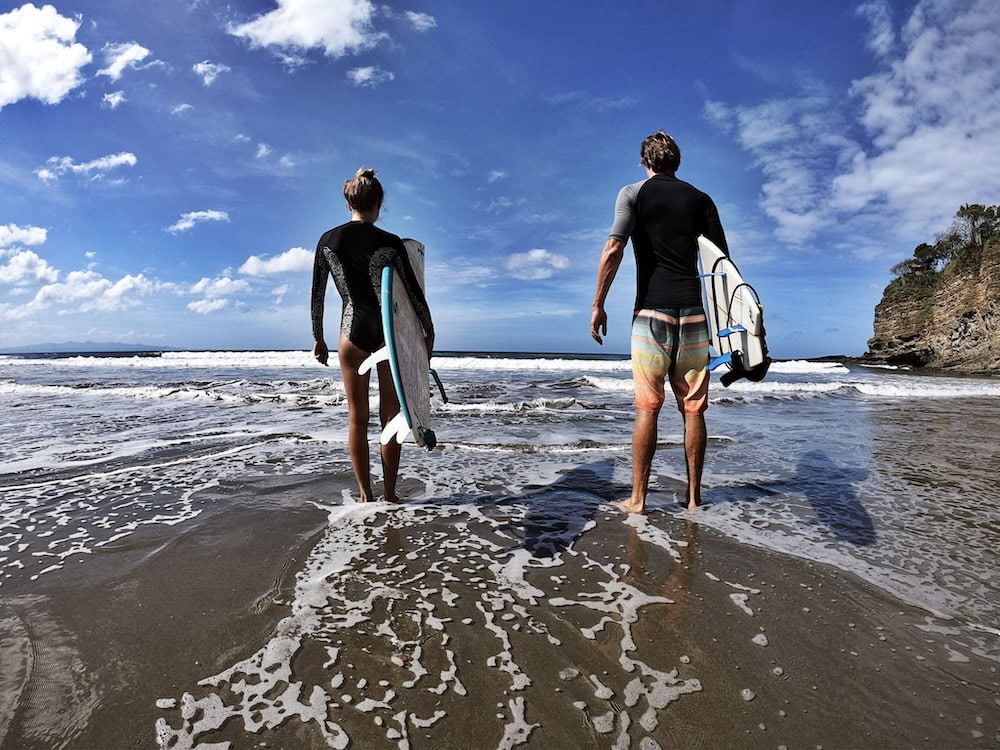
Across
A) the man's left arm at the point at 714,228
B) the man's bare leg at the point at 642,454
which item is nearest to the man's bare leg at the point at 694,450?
the man's bare leg at the point at 642,454

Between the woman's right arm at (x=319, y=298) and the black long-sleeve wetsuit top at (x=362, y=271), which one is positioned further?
the woman's right arm at (x=319, y=298)

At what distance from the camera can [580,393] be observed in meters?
12.7

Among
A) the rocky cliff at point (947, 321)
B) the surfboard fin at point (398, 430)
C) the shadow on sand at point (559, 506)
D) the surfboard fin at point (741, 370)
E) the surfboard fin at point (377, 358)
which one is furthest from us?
the rocky cliff at point (947, 321)

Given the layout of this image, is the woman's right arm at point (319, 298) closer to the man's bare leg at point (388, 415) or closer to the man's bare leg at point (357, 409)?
the man's bare leg at point (357, 409)

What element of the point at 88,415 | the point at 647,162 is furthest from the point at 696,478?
the point at 88,415

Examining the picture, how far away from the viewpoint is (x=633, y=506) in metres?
3.60

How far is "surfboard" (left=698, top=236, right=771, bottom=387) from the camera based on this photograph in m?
3.61

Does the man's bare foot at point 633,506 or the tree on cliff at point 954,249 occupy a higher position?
the tree on cliff at point 954,249

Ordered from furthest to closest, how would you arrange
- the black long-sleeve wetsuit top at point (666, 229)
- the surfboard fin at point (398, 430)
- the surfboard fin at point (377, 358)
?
the black long-sleeve wetsuit top at point (666, 229), the surfboard fin at point (377, 358), the surfboard fin at point (398, 430)

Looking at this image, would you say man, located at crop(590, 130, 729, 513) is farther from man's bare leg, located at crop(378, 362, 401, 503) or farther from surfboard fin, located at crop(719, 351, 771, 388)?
man's bare leg, located at crop(378, 362, 401, 503)

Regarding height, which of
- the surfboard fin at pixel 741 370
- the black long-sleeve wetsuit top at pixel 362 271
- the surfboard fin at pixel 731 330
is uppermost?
the black long-sleeve wetsuit top at pixel 362 271

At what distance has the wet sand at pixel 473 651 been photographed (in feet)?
5.05

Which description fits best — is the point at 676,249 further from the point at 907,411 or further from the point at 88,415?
the point at 88,415

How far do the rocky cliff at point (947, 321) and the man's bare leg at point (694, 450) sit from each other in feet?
112
